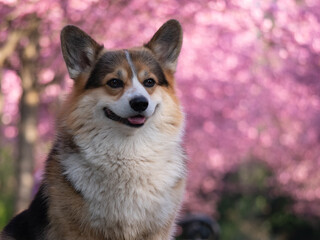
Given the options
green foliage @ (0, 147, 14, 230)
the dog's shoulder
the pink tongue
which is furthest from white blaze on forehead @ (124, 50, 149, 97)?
green foliage @ (0, 147, 14, 230)

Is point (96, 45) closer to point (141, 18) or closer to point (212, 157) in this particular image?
point (141, 18)

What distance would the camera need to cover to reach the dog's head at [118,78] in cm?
398

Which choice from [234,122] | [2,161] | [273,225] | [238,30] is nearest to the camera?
[238,30]

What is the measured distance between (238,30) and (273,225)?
14.5 ft

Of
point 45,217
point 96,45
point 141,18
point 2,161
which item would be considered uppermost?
point 141,18

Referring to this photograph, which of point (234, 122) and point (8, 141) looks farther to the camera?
point (8, 141)

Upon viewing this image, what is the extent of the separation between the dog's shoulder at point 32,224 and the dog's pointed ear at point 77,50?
2.87 feet

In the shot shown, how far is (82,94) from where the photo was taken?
4125 millimetres

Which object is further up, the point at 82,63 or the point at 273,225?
the point at 82,63

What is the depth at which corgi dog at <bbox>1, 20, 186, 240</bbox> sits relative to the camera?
3.90m

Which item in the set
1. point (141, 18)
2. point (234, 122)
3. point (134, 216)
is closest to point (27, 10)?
point (141, 18)

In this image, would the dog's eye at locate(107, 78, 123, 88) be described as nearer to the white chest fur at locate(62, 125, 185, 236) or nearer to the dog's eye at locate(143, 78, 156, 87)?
the dog's eye at locate(143, 78, 156, 87)

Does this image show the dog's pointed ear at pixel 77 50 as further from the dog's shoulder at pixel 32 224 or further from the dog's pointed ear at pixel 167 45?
the dog's shoulder at pixel 32 224

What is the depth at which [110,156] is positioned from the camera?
4.03m
